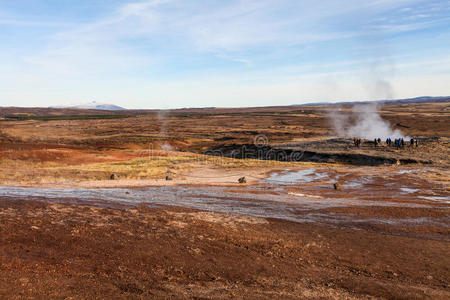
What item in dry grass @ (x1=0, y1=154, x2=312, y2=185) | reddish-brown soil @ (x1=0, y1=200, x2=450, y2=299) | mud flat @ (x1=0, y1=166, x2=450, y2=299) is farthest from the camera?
dry grass @ (x1=0, y1=154, x2=312, y2=185)

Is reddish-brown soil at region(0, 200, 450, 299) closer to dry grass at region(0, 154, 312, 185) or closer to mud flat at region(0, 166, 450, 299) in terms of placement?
mud flat at region(0, 166, 450, 299)

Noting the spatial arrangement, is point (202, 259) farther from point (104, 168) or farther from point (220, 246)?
point (104, 168)

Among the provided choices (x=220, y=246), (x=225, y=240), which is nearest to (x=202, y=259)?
(x=220, y=246)

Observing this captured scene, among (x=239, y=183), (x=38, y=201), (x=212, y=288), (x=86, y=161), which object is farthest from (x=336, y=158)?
(x=212, y=288)

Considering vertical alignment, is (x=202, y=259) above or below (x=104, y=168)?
above

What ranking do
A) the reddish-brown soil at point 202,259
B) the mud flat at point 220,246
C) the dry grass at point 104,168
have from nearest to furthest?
the reddish-brown soil at point 202,259
the mud flat at point 220,246
the dry grass at point 104,168

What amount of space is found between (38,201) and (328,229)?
12.4 meters

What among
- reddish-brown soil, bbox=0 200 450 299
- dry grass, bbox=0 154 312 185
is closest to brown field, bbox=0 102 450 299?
reddish-brown soil, bbox=0 200 450 299

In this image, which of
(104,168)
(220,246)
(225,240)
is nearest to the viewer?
(220,246)

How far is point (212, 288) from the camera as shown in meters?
8.63

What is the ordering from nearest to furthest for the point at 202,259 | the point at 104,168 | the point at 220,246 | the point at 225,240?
the point at 202,259 → the point at 220,246 → the point at 225,240 → the point at 104,168

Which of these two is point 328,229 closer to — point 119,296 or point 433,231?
point 433,231

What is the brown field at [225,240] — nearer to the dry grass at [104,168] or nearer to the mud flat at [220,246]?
the mud flat at [220,246]

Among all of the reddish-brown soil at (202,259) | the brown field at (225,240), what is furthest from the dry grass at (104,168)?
the reddish-brown soil at (202,259)
